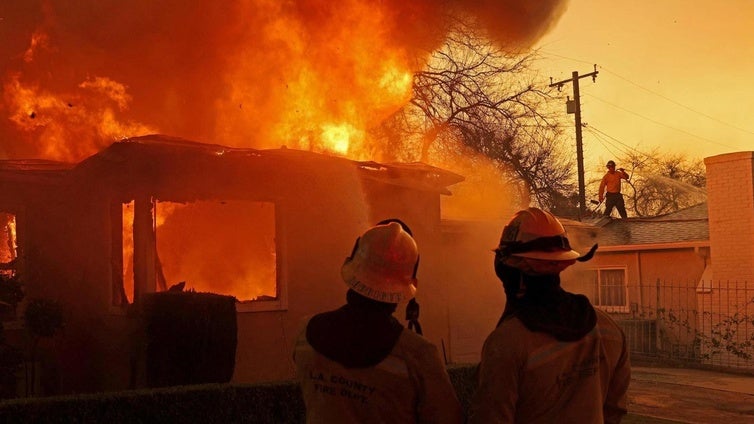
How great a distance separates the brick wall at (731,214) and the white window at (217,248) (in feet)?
32.6

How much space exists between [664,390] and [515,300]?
1020 cm

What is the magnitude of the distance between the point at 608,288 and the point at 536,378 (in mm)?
17881

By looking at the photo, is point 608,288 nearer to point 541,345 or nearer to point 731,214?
point 731,214

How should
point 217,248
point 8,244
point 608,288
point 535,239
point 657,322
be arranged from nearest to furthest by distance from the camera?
1. point 535,239
2. point 8,244
3. point 217,248
4. point 657,322
5. point 608,288

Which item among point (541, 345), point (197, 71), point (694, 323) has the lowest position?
point (694, 323)

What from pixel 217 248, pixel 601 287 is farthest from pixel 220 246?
pixel 601 287

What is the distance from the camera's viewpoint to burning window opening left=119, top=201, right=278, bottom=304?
33.6ft

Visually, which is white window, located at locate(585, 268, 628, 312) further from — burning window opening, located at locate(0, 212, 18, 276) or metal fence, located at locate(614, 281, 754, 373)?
burning window opening, located at locate(0, 212, 18, 276)

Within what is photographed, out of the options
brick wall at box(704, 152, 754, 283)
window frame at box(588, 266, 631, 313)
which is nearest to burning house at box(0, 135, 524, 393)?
brick wall at box(704, 152, 754, 283)

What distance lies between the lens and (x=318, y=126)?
37.4 feet

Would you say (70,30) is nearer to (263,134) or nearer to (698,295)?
(263,134)

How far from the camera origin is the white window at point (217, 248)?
9.45m

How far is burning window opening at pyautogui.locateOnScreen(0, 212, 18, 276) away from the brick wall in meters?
13.3

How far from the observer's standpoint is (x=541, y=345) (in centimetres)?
265
